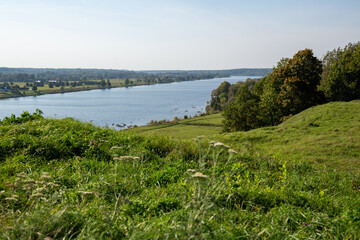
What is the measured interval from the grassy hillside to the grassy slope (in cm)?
402

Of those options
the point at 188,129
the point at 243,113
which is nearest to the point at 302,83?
the point at 243,113

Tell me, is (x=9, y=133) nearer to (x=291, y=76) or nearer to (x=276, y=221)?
(x=276, y=221)

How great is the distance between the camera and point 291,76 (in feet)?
102

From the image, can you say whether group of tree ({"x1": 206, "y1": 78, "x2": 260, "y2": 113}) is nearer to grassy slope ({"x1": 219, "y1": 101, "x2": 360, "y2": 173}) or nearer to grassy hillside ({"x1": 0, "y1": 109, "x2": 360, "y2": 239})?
grassy slope ({"x1": 219, "y1": 101, "x2": 360, "y2": 173})

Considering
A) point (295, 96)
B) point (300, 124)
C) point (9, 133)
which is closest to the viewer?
point (9, 133)

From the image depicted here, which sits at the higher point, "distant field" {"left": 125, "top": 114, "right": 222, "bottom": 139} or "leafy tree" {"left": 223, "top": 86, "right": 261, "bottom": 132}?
"leafy tree" {"left": 223, "top": 86, "right": 261, "bottom": 132}

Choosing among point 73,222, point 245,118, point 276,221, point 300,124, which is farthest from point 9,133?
point 245,118

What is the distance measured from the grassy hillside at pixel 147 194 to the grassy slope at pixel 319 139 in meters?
4.02

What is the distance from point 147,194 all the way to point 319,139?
13119 mm

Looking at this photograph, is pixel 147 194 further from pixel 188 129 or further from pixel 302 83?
pixel 188 129

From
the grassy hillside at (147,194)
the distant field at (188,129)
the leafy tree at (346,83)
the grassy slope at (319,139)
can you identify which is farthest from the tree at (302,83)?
the grassy hillside at (147,194)

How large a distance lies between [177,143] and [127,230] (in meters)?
4.99

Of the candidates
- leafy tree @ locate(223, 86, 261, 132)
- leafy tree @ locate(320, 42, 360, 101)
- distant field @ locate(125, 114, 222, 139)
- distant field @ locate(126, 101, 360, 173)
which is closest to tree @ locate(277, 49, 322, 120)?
leafy tree @ locate(320, 42, 360, 101)

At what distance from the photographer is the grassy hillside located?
2.96m
